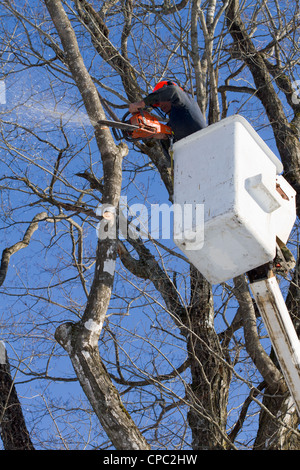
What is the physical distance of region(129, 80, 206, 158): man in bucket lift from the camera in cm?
466

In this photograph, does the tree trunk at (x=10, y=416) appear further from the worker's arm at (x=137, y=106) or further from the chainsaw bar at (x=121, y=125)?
the worker's arm at (x=137, y=106)

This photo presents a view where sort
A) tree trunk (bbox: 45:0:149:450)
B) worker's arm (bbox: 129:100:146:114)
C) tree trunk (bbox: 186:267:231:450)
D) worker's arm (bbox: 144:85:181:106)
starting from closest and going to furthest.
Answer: tree trunk (bbox: 45:0:149:450), worker's arm (bbox: 144:85:181:106), worker's arm (bbox: 129:100:146:114), tree trunk (bbox: 186:267:231:450)

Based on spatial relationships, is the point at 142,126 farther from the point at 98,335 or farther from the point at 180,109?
the point at 98,335

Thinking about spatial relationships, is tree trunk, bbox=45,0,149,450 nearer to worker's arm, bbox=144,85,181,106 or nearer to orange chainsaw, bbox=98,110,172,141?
orange chainsaw, bbox=98,110,172,141

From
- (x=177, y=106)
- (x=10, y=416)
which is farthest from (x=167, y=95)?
(x=10, y=416)

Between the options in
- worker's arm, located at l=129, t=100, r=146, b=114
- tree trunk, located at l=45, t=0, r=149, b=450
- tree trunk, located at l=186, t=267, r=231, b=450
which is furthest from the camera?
tree trunk, located at l=186, t=267, r=231, b=450

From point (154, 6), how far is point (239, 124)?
293 cm

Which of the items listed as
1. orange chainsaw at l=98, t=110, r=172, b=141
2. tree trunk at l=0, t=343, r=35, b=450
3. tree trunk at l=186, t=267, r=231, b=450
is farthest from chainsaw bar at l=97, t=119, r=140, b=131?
tree trunk at l=0, t=343, r=35, b=450

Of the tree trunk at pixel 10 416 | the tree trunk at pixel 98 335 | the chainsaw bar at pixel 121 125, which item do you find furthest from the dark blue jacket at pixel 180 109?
the tree trunk at pixel 10 416

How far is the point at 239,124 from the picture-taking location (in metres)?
3.88

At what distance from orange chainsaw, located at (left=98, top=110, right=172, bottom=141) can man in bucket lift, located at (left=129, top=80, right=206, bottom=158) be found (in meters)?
0.09

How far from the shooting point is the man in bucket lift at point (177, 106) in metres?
4.66

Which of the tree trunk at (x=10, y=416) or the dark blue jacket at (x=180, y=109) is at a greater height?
the dark blue jacket at (x=180, y=109)

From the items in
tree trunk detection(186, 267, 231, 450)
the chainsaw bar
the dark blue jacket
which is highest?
the chainsaw bar
